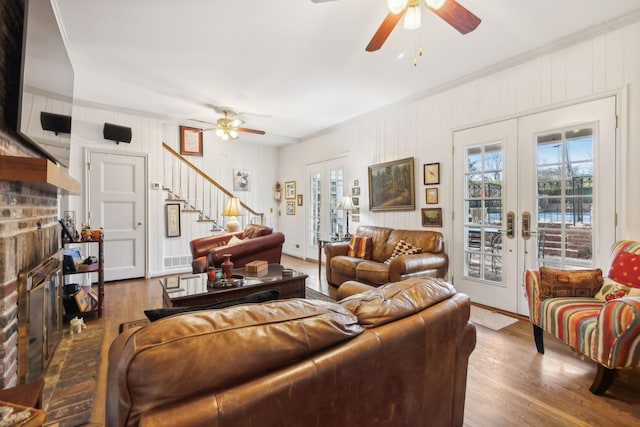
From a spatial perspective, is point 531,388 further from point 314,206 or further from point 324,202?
point 314,206

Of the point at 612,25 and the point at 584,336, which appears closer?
the point at 584,336

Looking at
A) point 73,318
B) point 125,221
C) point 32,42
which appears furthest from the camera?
point 125,221

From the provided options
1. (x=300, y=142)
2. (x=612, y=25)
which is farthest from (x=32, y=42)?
(x=300, y=142)

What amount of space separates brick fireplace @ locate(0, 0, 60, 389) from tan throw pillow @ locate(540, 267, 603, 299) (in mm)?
3362

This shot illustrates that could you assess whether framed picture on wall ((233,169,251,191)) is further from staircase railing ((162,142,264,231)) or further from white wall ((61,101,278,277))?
staircase railing ((162,142,264,231))

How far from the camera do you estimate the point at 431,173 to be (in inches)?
155

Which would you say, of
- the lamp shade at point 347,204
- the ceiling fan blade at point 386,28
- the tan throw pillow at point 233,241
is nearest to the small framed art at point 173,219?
the tan throw pillow at point 233,241

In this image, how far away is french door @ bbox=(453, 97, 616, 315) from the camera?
261 centimetres

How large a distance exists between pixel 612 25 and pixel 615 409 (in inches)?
116

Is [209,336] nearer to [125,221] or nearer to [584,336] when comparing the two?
[584,336]

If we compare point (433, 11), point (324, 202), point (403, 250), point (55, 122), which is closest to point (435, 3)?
point (433, 11)

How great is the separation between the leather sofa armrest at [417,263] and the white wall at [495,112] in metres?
0.34

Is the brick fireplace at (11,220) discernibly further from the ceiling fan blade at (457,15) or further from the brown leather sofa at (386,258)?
the brown leather sofa at (386,258)

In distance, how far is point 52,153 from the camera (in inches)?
78.4
